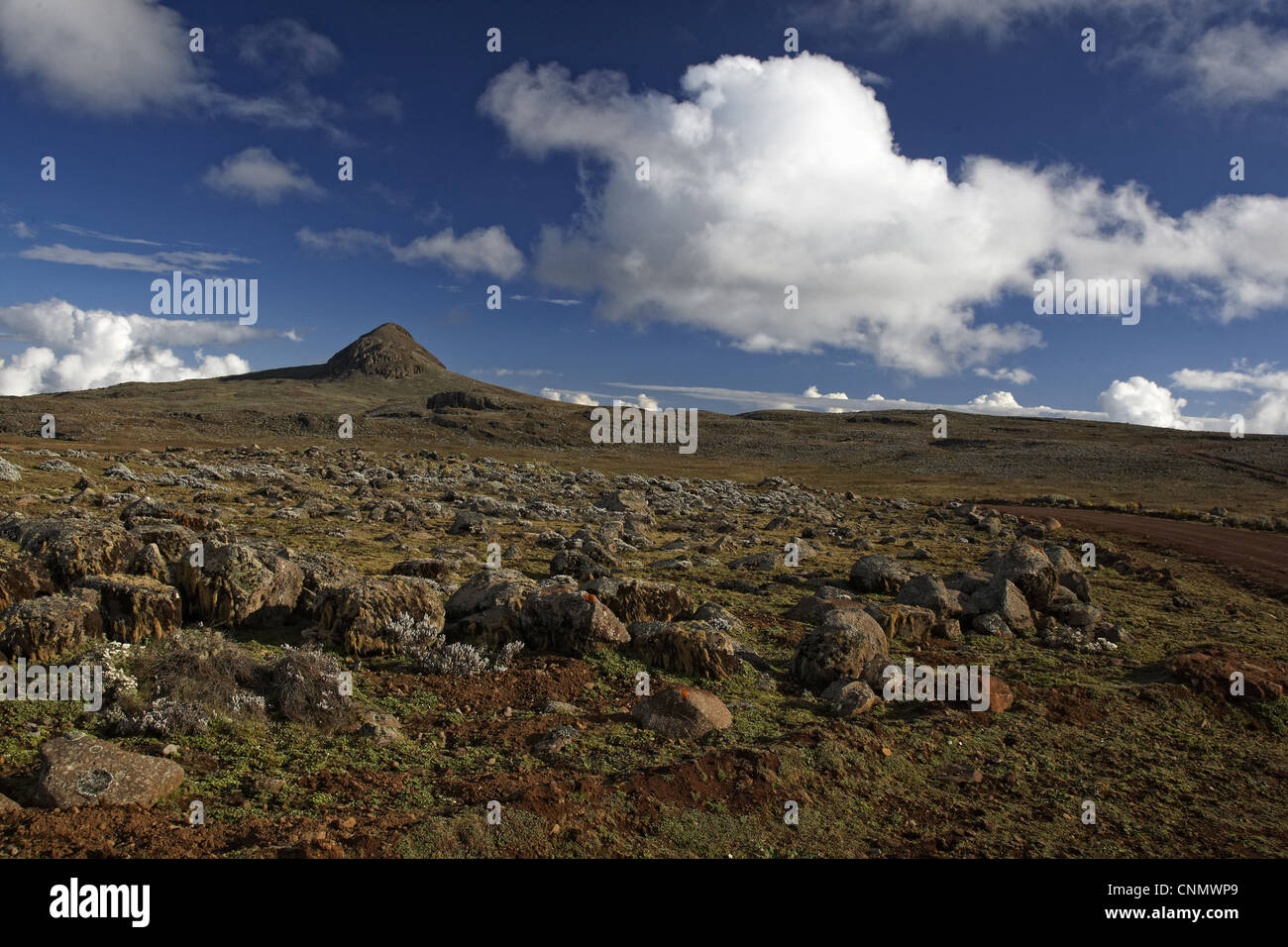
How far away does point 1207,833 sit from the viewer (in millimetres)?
6703

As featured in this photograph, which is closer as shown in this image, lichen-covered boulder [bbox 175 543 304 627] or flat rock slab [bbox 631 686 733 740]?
flat rock slab [bbox 631 686 733 740]

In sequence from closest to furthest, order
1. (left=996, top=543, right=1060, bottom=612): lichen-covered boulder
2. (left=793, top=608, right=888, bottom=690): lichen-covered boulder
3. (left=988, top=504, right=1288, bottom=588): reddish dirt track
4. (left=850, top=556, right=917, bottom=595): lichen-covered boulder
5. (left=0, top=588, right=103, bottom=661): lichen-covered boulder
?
(left=0, top=588, right=103, bottom=661): lichen-covered boulder < (left=793, top=608, right=888, bottom=690): lichen-covered boulder < (left=996, top=543, right=1060, bottom=612): lichen-covered boulder < (left=850, top=556, right=917, bottom=595): lichen-covered boulder < (left=988, top=504, right=1288, bottom=588): reddish dirt track

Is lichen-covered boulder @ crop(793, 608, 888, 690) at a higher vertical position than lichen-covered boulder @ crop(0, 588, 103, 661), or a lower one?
lower

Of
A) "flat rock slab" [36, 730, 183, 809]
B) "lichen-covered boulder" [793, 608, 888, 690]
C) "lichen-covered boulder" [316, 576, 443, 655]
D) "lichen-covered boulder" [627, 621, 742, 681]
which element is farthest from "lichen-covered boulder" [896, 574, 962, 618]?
"flat rock slab" [36, 730, 183, 809]

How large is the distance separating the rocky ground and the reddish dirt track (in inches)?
318

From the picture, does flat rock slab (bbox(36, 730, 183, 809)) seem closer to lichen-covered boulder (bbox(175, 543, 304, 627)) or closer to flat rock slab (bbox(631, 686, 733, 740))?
lichen-covered boulder (bbox(175, 543, 304, 627))

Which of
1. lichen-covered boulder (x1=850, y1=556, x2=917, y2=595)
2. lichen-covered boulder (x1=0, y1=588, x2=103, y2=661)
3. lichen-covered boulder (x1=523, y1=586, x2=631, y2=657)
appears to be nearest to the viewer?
lichen-covered boulder (x1=0, y1=588, x2=103, y2=661)

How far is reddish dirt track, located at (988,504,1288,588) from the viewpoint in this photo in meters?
22.2

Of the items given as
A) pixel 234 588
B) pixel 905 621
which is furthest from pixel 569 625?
pixel 905 621

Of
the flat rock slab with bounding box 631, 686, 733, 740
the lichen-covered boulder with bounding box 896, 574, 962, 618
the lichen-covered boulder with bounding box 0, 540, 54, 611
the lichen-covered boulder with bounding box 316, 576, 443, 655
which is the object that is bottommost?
the flat rock slab with bounding box 631, 686, 733, 740

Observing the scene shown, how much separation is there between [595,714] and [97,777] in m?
4.86

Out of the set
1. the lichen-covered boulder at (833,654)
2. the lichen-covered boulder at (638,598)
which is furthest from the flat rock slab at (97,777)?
the lichen-covered boulder at (833,654)
